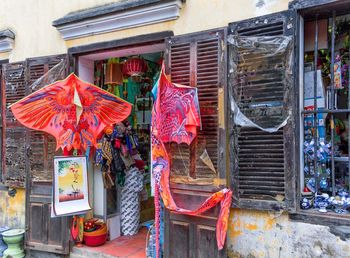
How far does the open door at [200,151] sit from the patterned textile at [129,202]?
1829mm

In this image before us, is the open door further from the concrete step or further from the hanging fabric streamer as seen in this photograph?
the concrete step

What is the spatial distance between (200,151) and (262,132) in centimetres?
76

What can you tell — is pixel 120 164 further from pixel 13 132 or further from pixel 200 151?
pixel 200 151

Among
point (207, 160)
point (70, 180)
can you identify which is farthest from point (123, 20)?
point (70, 180)

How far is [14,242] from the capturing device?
4941 millimetres

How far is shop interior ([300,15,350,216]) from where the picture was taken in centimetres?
340

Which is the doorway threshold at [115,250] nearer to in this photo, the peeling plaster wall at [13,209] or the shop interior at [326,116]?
the peeling plaster wall at [13,209]

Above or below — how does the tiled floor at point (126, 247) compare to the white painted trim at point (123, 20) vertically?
below

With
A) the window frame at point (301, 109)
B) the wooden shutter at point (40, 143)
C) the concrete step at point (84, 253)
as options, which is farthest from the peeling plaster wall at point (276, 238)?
the wooden shutter at point (40, 143)

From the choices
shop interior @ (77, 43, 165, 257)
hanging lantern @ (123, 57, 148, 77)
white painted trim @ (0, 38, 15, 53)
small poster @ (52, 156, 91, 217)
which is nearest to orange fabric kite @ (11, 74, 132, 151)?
small poster @ (52, 156, 91, 217)

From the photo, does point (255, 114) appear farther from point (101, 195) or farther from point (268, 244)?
point (101, 195)

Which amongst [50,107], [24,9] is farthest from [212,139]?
[24,9]

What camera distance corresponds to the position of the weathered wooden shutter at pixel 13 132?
5094 mm

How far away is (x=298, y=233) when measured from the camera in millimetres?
3213
